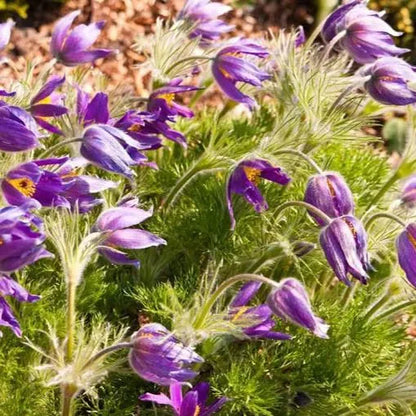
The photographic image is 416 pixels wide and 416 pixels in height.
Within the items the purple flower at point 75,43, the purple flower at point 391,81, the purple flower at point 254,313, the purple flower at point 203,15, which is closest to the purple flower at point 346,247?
the purple flower at point 254,313

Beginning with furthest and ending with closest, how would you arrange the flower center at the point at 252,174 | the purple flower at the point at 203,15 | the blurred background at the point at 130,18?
the blurred background at the point at 130,18, the purple flower at the point at 203,15, the flower center at the point at 252,174

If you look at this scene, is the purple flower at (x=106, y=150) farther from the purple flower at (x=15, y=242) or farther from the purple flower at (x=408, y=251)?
the purple flower at (x=408, y=251)

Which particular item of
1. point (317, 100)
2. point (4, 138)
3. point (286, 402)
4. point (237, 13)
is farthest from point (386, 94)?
point (237, 13)

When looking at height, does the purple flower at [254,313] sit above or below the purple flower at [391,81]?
below

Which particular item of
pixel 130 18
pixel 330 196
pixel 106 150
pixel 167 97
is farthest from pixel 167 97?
pixel 130 18

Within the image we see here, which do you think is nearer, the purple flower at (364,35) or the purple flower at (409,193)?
the purple flower at (409,193)

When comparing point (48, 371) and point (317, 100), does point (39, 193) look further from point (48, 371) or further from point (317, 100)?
point (317, 100)

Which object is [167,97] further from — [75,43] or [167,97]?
[75,43]
